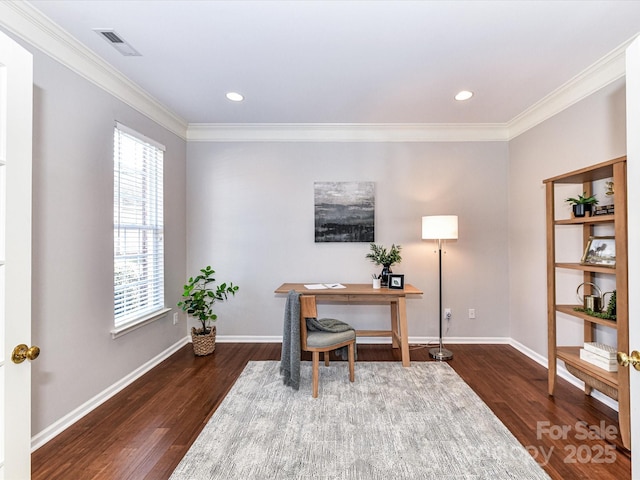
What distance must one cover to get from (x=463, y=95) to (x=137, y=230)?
3392 millimetres

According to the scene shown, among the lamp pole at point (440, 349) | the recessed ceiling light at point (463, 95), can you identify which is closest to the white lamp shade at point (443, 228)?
the lamp pole at point (440, 349)

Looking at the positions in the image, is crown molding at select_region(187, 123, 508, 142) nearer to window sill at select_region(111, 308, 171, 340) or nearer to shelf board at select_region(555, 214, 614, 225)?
shelf board at select_region(555, 214, 614, 225)

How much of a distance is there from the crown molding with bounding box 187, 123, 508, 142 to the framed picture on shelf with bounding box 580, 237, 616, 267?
6.12ft

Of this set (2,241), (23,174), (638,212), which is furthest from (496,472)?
(23,174)

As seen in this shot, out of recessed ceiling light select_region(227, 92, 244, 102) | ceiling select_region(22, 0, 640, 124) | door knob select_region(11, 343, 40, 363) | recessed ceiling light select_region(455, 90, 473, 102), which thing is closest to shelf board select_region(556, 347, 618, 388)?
ceiling select_region(22, 0, 640, 124)

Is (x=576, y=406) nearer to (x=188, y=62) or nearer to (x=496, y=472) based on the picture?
(x=496, y=472)

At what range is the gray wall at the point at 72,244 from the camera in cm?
199

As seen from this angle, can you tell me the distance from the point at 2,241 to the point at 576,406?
359 cm

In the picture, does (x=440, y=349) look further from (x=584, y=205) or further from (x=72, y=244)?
(x=72, y=244)

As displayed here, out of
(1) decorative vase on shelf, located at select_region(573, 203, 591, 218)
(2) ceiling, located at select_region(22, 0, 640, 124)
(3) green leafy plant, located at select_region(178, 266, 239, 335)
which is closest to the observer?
(2) ceiling, located at select_region(22, 0, 640, 124)

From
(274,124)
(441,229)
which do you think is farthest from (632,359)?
(274,124)

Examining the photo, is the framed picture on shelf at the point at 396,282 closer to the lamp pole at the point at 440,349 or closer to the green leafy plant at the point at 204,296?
the lamp pole at the point at 440,349

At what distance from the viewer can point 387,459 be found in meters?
1.84

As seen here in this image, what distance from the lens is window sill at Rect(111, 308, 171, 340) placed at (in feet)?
8.66
